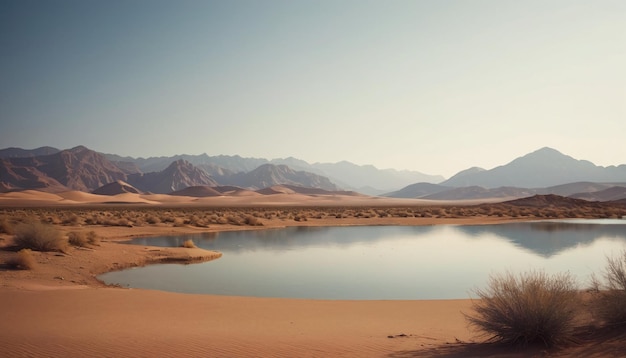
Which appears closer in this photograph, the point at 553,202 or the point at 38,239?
the point at 38,239

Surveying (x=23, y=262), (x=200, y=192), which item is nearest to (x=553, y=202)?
(x=23, y=262)

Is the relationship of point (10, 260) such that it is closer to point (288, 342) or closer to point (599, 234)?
point (288, 342)

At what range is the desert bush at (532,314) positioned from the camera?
6305mm

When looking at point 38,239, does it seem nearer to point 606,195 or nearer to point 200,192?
point 200,192

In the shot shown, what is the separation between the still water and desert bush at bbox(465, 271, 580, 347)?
4842mm

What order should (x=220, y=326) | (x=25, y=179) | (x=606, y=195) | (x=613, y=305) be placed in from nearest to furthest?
1. (x=613, y=305)
2. (x=220, y=326)
3. (x=606, y=195)
4. (x=25, y=179)

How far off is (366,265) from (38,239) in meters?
12.4

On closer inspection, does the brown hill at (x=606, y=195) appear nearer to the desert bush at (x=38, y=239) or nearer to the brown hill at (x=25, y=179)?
the desert bush at (x=38, y=239)

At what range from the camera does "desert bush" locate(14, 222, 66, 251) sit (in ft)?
54.2

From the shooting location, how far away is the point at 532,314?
6.39m

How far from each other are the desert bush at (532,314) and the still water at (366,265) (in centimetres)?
484

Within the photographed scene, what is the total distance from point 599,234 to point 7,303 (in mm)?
30527

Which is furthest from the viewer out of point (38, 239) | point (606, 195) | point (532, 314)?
point (606, 195)

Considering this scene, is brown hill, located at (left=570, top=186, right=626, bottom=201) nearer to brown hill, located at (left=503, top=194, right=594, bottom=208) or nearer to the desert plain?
brown hill, located at (left=503, top=194, right=594, bottom=208)
